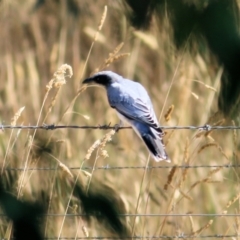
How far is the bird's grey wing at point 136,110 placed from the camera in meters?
4.13

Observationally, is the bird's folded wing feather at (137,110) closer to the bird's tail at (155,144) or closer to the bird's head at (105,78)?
the bird's tail at (155,144)

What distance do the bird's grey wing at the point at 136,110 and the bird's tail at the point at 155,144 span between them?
0.23 ft

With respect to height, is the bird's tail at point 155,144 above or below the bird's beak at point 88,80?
below

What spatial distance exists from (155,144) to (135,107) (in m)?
0.59

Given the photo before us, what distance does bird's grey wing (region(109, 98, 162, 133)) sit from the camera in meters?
4.13

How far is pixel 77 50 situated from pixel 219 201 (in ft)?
5.26

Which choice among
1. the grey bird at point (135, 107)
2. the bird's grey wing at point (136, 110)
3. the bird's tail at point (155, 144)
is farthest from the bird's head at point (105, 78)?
the bird's tail at point (155, 144)

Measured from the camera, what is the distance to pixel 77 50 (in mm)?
5277

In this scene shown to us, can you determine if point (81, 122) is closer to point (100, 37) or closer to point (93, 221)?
point (100, 37)

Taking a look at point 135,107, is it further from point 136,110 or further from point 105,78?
point 105,78

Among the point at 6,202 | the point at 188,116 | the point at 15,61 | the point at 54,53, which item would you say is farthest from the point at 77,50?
the point at 6,202

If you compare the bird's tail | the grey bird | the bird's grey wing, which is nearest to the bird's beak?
the grey bird

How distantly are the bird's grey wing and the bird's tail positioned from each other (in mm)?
69

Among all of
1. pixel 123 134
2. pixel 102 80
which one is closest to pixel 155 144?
pixel 123 134
